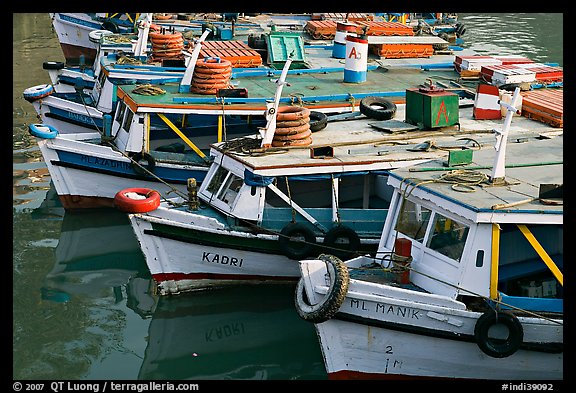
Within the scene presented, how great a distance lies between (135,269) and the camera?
17266 mm

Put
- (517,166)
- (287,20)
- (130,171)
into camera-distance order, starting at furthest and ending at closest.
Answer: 1. (287,20)
2. (130,171)
3. (517,166)

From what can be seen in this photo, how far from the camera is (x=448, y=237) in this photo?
1225cm

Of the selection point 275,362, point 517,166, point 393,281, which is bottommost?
point 275,362

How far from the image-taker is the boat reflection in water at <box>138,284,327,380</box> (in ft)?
44.2

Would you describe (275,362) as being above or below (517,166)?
below

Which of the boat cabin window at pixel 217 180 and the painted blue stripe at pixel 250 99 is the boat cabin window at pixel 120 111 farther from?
the boat cabin window at pixel 217 180

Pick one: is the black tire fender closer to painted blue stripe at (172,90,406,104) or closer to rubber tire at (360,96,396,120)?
painted blue stripe at (172,90,406,104)

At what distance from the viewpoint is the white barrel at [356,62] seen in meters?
19.7

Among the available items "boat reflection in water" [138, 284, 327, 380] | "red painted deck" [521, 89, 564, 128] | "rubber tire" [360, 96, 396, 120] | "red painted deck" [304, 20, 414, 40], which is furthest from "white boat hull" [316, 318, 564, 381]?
"red painted deck" [304, 20, 414, 40]

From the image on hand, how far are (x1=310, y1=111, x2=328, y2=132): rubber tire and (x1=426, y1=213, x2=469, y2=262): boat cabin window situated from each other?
15.9 ft

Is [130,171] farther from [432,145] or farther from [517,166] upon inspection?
[517,166]

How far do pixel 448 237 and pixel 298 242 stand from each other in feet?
10.5

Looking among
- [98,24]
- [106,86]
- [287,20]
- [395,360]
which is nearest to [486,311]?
[395,360]

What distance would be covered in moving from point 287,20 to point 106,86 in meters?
9.78
